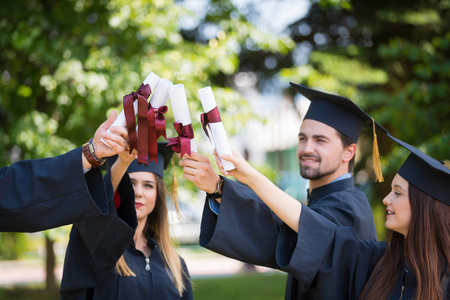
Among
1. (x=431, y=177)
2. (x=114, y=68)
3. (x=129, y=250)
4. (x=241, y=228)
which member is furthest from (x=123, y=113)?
(x=114, y=68)

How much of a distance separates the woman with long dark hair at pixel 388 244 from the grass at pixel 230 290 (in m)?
6.75

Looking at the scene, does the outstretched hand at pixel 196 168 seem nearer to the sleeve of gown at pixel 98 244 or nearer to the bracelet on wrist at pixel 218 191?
the bracelet on wrist at pixel 218 191

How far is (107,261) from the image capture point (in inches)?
117

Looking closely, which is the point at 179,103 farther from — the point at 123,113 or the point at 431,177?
the point at 431,177

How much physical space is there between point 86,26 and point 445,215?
474cm

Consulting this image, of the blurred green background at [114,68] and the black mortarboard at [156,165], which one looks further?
the blurred green background at [114,68]

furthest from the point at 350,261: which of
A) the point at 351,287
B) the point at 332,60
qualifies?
the point at 332,60

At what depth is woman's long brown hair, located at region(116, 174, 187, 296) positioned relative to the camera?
11.6 feet

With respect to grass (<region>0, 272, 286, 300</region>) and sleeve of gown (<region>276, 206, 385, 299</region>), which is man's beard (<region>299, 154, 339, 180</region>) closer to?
sleeve of gown (<region>276, 206, 385, 299</region>)

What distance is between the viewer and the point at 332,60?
11.0 metres

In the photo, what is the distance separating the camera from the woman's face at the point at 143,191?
138 inches

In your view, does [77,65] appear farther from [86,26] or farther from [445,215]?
[445,215]

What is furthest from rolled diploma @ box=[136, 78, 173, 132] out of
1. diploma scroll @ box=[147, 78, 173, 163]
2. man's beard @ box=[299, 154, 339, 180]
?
man's beard @ box=[299, 154, 339, 180]

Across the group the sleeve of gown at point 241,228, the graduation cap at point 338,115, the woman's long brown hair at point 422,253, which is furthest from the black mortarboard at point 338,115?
the sleeve of gown at point 241,228
